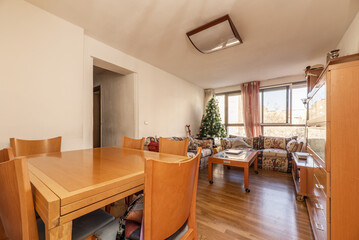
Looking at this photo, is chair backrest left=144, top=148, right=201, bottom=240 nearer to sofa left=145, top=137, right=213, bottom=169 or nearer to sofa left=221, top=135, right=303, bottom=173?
sofa left=145, top=137, right=213, bottom=169

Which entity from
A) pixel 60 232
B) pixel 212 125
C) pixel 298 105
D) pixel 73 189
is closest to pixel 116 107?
pixel 212 125

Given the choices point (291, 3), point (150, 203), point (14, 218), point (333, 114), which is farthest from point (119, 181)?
point (291, 3)

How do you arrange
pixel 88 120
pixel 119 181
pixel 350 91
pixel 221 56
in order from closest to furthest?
pixel 119 181
pixel 350 91
pixel 88 120
pixel 221 56

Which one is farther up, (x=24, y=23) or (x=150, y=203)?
(x=24, y=23)

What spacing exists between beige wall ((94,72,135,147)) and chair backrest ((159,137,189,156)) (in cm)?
197

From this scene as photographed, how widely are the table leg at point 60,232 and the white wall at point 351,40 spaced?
135 inches

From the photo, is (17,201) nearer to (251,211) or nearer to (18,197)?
(18,197)

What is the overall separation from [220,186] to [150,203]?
95.2 inches

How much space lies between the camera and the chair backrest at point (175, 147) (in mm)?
Result: 1596

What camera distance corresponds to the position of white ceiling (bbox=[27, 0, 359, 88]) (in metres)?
1.94

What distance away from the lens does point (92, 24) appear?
2.36 metres

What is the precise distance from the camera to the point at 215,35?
2.35 metres

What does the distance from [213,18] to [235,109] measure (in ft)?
13.5

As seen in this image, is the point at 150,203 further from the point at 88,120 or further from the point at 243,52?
the point at 243,52
